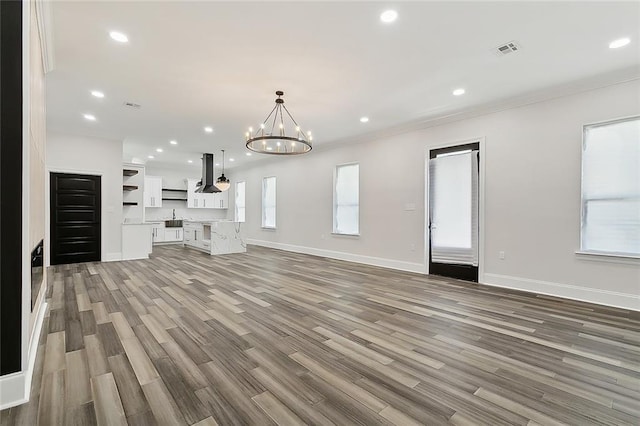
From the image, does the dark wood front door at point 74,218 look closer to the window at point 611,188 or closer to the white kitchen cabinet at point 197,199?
the white kitchen cabinet at point 197,199

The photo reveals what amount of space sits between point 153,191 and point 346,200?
25.0ft

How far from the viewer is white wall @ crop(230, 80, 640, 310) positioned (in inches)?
157

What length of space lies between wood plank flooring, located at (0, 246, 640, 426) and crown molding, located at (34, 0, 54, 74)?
2.88 m

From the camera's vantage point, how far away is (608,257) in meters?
3.88

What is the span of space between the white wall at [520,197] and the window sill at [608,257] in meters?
0.03

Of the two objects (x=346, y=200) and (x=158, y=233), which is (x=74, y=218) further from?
(x=346, y=200)

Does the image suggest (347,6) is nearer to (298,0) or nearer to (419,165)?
(298,0)

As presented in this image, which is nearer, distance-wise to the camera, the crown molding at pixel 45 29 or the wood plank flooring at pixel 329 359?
the wood plank flooring at pixel 329 359

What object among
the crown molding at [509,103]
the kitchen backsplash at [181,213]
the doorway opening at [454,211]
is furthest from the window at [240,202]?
the doorway opening at [454,211]

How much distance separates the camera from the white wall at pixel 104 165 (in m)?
6.72

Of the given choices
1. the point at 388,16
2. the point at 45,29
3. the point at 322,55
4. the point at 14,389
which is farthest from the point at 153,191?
the point at 388,16

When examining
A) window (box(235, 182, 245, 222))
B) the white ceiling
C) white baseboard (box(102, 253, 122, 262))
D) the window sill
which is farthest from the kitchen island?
the window sill

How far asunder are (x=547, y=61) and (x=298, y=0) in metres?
3.09

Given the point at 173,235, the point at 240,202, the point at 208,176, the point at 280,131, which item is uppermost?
the point at 280,131
